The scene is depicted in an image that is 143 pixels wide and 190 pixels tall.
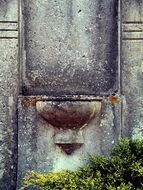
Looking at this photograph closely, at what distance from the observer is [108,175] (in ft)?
12.8

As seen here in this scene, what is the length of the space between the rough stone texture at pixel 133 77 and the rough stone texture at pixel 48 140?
0.51 feet

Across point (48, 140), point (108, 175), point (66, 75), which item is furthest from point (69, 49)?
point (108, 175)

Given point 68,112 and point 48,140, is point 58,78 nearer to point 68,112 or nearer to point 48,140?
point 68,112

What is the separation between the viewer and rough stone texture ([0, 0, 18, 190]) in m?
4.45

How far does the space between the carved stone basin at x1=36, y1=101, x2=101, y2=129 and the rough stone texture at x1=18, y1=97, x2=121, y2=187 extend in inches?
1.9

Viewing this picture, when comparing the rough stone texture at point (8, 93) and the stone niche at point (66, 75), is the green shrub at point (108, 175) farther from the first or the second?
the rough stone texture at point (8, 93)

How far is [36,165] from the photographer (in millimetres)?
4371

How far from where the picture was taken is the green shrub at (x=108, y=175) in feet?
12.6

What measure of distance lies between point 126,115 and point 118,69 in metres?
0.37

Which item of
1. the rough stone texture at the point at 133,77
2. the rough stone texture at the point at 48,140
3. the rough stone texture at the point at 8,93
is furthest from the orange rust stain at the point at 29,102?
the rough stone texture at the point at 133,77

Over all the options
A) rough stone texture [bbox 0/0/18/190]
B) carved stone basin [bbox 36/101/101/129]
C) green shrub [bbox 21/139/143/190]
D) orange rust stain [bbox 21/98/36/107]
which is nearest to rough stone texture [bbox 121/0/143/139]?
carved stone basin [bbox 36/101/101/129]

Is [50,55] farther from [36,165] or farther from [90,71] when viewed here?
[36,165]

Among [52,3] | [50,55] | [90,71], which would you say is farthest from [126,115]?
[52,3]

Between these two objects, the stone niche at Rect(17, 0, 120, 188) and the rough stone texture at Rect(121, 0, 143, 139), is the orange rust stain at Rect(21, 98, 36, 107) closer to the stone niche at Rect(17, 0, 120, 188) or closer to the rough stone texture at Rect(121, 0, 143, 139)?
the stone niche at Rect(17, 0, 120, 188)
